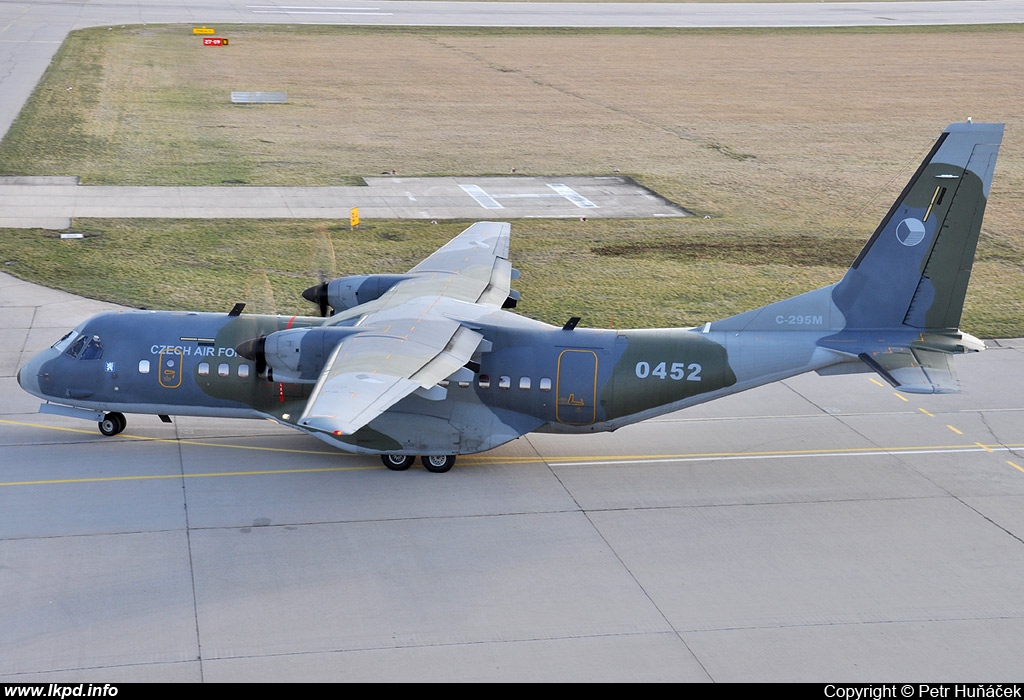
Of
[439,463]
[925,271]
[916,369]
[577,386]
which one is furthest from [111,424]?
[925,271]

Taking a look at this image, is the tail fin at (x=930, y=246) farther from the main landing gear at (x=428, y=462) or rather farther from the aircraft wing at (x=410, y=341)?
the main landing gear at (x=428, y=462)

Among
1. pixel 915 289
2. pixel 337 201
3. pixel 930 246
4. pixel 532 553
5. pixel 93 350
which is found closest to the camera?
pixel 532 553

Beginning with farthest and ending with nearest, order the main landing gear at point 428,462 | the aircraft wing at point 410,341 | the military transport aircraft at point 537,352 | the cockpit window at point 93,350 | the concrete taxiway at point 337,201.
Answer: the concrete taxiway at point 337,201 → the cockpit window at point 93,350 → the main landing gear at point 428,462 → the military transport aircraft at point 537,352 → the aircraft wing at point 410,341

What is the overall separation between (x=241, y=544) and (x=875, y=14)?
351 ft

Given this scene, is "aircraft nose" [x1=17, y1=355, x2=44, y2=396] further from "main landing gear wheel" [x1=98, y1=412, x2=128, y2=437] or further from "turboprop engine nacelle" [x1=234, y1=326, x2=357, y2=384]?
"turboprop engine nacelle" [x1=234, y1=326, x2=357, y2=384]

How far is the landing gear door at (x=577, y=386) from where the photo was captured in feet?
78.8

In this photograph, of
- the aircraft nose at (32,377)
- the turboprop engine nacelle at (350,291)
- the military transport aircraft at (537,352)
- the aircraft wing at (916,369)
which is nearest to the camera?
the aircraft wing at (916,369)

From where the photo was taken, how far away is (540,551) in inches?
816

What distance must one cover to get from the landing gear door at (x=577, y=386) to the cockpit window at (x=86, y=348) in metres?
10.6

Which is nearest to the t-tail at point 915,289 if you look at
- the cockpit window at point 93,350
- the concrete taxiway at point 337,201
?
the cockpit window at point 93,350

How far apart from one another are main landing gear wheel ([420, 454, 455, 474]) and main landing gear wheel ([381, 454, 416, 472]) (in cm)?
38

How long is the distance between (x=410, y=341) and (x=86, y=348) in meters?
8.16

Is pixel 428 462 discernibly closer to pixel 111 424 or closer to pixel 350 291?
pixel 350 291

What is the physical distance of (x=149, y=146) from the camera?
56500 millimetres
